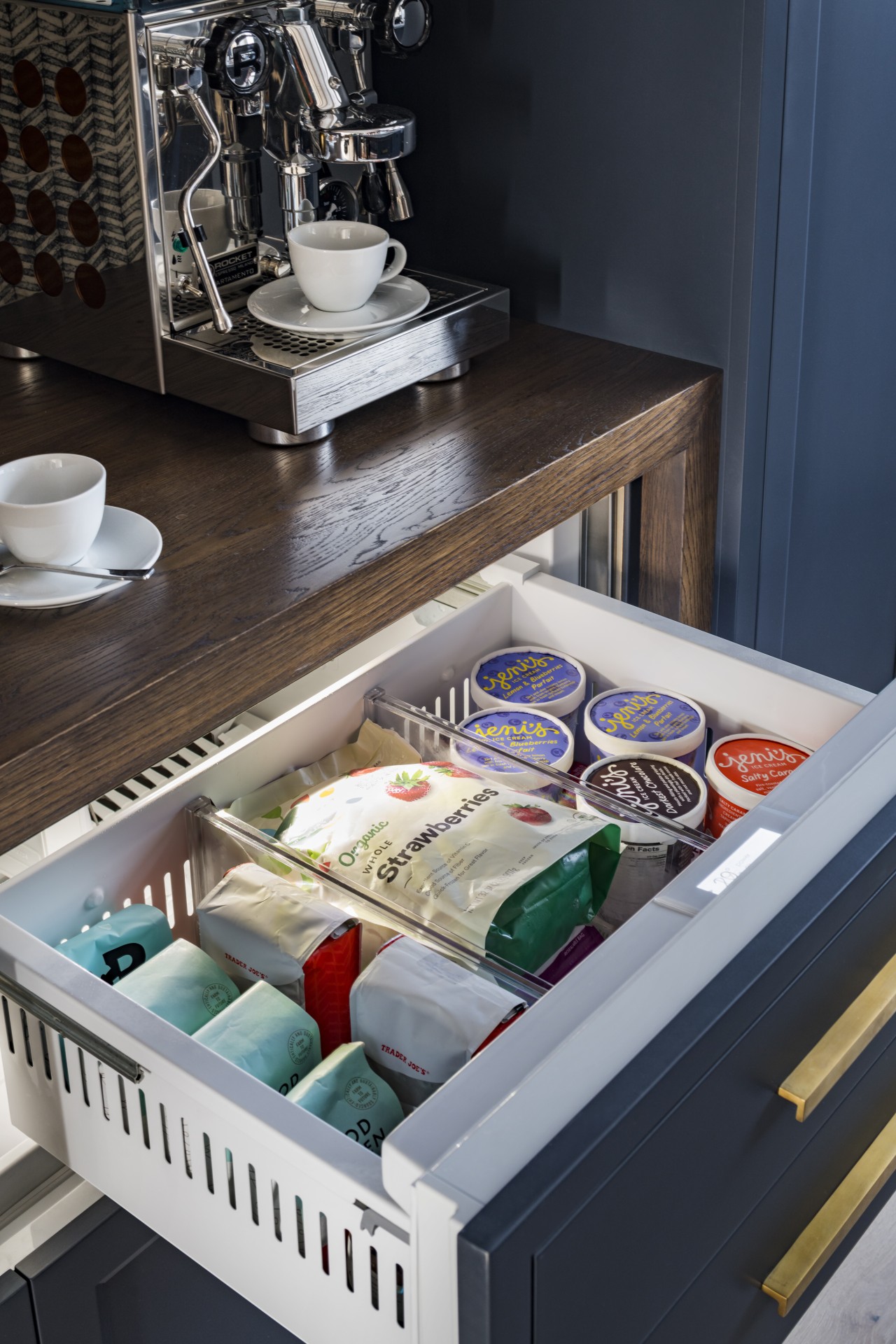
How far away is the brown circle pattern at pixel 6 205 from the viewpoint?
112 centimetres

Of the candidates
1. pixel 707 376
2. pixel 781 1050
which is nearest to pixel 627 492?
pixel 707 376

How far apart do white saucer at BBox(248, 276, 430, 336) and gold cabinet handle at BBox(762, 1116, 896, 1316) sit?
→ 2.31 feet

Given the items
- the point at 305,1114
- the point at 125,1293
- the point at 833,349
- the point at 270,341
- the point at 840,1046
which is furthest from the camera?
the point at 833,349

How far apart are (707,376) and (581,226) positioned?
0.60 feet

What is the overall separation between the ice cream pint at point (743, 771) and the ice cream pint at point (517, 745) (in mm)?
109

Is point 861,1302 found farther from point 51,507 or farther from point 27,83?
point 27,83

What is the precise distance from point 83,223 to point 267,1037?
680mm

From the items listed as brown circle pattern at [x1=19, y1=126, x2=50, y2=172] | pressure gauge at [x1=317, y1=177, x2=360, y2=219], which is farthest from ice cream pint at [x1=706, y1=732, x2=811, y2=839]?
brown circle pattern at [x1=19, y1=126, x2=50, y2=172]

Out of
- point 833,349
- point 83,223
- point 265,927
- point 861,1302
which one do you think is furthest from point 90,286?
point 861,1302

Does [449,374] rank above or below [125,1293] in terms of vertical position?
above

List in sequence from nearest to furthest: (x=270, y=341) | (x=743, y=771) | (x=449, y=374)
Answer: (x=743, y=771) < (x=270, y=341) < (x=449, y=374)

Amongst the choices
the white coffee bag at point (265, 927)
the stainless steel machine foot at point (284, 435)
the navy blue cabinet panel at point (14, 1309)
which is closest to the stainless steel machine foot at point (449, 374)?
the stainless steel machine foot at point (284, 435)

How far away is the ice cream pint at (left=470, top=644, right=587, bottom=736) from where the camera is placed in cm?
106

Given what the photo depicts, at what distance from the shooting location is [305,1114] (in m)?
0.62
